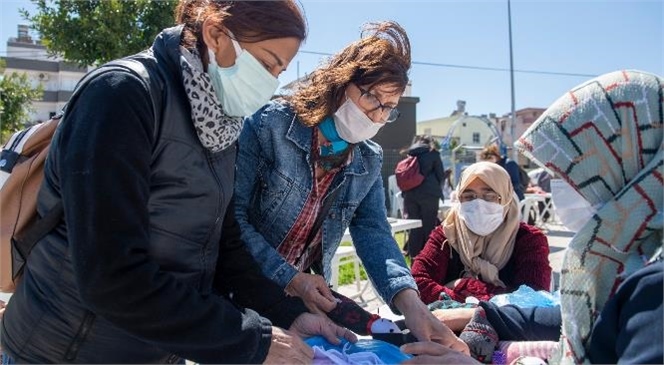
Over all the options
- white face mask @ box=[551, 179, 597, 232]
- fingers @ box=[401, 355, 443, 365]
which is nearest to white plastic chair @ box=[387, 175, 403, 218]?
fingers @ box=[401, 355, 443, 365]

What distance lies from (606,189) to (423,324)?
0.77 m

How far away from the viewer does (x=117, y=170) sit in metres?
1.00

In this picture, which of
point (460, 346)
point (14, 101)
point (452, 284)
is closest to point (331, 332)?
point (460, 346)

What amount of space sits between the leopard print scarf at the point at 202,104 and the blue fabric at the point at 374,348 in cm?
65

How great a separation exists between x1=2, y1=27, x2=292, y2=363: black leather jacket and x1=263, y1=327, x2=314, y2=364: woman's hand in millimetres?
34

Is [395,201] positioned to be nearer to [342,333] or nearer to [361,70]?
[361,70]

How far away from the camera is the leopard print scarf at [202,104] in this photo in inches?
47.3

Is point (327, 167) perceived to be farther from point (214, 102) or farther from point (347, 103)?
point (214, 102)

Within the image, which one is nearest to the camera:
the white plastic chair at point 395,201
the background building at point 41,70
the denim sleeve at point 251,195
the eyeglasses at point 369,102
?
the denim sleeve at point 251,195

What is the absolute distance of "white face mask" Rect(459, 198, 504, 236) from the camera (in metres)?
2.83

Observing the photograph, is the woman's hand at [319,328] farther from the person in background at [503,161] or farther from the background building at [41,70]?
the background building at [41,70]

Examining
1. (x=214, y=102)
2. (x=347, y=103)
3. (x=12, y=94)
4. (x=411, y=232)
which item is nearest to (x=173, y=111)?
(x=214, y=102)

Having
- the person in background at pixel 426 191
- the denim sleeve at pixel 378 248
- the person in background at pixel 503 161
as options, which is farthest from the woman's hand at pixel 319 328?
the person in background at pixel 503 161

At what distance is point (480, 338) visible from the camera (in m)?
1.84
